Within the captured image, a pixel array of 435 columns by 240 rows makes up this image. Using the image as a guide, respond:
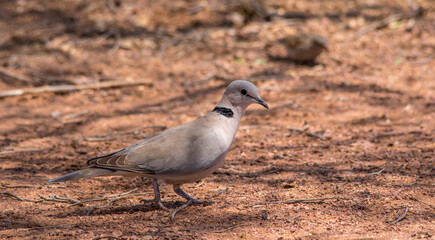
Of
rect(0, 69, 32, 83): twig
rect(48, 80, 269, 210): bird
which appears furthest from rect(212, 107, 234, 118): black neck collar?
rect(0, 69, 32, 83): twig

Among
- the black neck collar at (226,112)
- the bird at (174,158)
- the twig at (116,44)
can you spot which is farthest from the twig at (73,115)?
the black neck collar at (226,112)

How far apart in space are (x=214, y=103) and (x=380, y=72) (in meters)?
2.61

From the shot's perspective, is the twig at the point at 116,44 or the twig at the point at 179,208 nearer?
the twig at the point at 179,208

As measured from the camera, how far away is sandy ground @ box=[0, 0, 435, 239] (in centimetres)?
363

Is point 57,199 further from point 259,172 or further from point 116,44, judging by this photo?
point 116,44

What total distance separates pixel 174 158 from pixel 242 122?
256 cm

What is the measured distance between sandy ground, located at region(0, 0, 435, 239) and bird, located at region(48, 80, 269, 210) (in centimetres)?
30

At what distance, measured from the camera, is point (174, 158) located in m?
3.66

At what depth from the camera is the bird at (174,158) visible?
3.64 meters

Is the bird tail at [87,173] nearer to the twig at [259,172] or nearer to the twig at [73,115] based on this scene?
the twig at [259,172]

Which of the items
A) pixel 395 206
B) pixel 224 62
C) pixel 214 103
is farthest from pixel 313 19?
pixel 395 206

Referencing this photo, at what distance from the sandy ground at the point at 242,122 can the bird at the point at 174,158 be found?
0.30 meters

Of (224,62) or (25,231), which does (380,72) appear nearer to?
(224,62)

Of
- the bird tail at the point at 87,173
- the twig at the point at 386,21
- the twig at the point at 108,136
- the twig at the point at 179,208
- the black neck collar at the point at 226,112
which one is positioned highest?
the black neck collar at the point at 226,112
